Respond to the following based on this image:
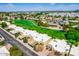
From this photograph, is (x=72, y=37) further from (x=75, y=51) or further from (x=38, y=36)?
(x=38, y=36)


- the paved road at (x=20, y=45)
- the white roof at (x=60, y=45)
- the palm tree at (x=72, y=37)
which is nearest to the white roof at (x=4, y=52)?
the paved road at (x=20, y=45)

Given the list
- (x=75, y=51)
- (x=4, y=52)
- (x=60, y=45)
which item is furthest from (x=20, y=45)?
(x=75, y=51)

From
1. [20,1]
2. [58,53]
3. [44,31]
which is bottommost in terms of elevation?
[58,53]

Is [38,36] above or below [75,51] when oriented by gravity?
above

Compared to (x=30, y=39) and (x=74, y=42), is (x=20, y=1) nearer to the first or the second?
(x=30, y=39)

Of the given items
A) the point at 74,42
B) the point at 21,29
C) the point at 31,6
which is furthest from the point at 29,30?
the point at 74,42

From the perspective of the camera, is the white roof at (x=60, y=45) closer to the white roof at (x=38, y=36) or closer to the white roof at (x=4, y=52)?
the white roof at (x=38, y=36)
